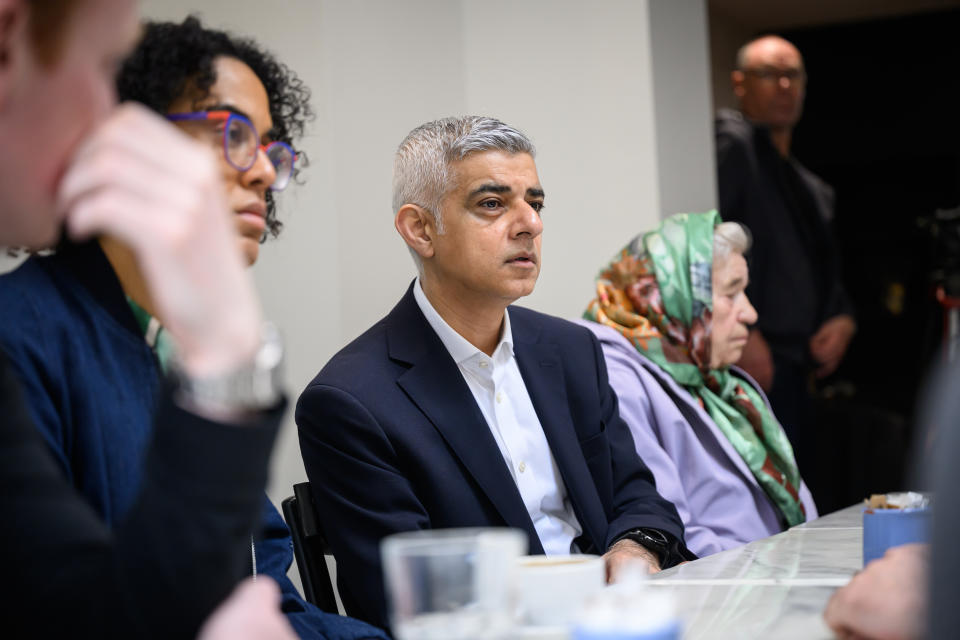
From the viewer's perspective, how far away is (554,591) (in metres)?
1.00

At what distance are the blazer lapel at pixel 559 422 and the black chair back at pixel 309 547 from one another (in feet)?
1.69

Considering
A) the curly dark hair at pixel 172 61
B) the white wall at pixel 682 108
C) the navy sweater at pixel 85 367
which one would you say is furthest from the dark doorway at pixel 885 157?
the navy sweater at pixel 85 367

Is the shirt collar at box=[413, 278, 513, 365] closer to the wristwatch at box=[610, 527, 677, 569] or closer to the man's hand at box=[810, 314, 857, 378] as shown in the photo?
the wristwatch at box=[610, 527, 677, 569]

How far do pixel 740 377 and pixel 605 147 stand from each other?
93 centimetres

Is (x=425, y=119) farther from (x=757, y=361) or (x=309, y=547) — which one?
(x=309, y=547)

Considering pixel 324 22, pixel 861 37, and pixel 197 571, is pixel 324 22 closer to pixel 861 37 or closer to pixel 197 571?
pixel 197 571

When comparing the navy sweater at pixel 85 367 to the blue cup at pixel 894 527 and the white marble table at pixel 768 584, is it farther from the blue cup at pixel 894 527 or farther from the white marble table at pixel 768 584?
the blue cup at pixel 894 527

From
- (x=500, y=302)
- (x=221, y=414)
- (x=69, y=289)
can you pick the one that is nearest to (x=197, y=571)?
(x=221, y=414)

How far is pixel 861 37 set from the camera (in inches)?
279

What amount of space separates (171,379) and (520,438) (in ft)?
4.90

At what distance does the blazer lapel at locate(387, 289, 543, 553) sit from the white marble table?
1.47 ft

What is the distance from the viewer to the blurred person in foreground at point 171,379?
2.50 ft

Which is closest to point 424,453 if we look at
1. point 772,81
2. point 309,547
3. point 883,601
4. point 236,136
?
point 309,547

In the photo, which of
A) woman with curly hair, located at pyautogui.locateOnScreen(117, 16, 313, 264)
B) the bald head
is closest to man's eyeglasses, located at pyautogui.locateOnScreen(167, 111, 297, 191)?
woman with curly hair, located at pyautogui.locateOnScreen(117, 16, 313, 264)
